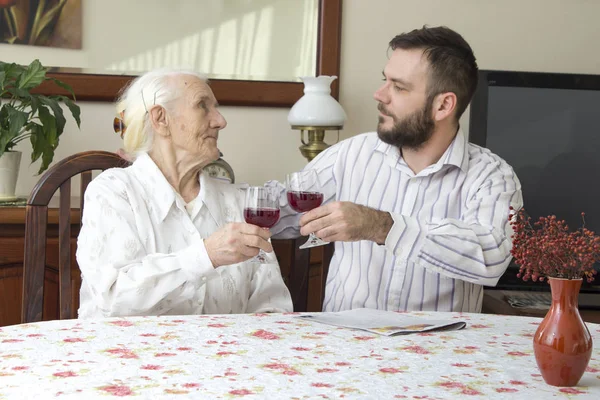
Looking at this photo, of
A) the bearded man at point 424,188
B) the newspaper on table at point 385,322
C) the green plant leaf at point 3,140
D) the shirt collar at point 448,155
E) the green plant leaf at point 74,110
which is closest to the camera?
the newspaper on table at point 385,322

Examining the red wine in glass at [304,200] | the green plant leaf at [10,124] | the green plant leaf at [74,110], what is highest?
the green plant leaf at [74,110]

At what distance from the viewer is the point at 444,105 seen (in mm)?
2352

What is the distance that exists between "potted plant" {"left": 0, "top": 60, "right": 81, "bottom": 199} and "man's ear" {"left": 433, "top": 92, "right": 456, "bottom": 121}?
1081mm

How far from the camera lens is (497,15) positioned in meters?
3.11

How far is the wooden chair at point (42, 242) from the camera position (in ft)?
6.20

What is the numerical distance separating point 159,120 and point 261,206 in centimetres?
52

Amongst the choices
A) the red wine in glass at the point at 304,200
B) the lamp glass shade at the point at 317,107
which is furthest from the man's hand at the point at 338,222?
the lamp glass shade at the point at 317,107

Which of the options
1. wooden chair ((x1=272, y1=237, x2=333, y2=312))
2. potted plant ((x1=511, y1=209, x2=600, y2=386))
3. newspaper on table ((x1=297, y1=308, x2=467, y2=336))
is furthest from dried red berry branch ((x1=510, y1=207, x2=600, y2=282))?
wooden chair ((x1=272, y1=237, x2=333, y2=312))

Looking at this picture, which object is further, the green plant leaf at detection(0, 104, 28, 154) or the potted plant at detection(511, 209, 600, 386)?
the green plant leaf at detection(0, 104, 28, 154)

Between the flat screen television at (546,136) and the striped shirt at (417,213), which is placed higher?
the flat screen television at (546,136)

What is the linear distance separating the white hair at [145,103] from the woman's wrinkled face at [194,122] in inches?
0.9

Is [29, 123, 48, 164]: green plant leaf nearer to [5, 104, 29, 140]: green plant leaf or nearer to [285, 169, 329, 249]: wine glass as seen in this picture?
[5, 104, 29, 140]: green plant leaf

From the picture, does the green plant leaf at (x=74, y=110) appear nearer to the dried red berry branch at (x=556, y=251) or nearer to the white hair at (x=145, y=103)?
the white hair at (x=145, y=103)

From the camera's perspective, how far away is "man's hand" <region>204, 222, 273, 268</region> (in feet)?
5.78
